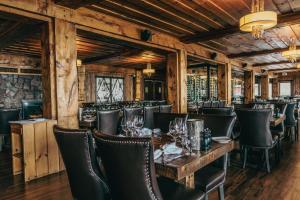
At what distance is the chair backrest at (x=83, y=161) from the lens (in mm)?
1593

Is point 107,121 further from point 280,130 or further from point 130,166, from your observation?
point 280,130

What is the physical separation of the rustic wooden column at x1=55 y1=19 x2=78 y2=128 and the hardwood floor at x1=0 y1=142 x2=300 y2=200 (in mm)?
908

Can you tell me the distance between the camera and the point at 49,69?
347cm

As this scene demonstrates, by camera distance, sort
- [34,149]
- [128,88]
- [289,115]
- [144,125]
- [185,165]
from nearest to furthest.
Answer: [185,165] → [34,149] → [144,125] → [289,115] → [128,88]

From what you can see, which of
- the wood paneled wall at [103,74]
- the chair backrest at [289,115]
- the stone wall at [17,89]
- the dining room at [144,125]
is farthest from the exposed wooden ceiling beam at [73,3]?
the wood paneled wall at [103,74]

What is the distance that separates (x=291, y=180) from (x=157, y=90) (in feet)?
35.3

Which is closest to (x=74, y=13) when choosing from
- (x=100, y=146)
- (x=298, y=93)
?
(x=100, y=146)

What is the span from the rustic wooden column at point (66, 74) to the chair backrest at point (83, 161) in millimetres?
1951

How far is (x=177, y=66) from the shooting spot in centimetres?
621

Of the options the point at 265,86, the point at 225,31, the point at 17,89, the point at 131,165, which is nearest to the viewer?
the point at 131,165

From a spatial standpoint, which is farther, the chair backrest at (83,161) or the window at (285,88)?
the window at (285,88)

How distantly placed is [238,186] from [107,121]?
212 cm

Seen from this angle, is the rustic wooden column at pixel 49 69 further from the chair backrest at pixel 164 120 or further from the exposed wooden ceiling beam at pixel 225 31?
the exposed wooden ceiling beam at pixel 225 31

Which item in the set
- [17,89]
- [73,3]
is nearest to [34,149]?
[73,3]
